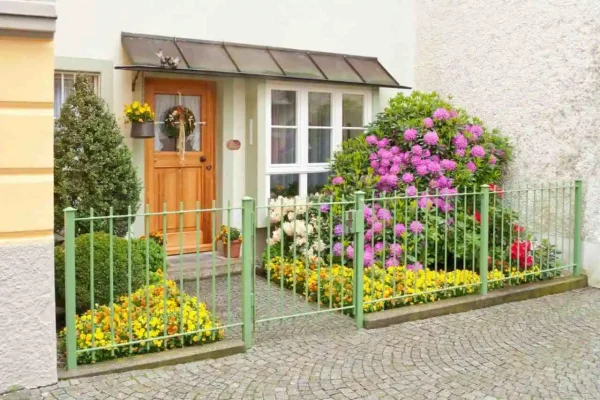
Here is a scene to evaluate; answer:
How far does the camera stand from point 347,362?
492cm

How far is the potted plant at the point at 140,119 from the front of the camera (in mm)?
7215

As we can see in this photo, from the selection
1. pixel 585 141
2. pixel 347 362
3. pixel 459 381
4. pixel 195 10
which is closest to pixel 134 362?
pixel 347 362

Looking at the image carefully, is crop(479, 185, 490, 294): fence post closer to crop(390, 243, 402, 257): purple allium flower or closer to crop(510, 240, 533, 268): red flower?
crop(510, 240, 533, 268): red flower

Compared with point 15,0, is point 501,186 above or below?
below

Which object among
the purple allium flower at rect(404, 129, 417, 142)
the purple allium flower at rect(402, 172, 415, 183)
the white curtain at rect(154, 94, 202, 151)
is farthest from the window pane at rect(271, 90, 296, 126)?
the purple allium flower at rect(402, 172, 415, 183)

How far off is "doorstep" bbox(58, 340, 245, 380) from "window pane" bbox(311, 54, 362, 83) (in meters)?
4.57

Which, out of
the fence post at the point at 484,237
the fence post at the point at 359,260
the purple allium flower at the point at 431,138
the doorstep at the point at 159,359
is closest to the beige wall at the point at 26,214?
the doorstep at the point at 159,359

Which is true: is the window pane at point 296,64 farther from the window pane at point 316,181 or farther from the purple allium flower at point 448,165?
the purple allium flower at point 448,165

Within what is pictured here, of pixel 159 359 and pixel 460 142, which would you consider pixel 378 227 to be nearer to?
pixel 460 142

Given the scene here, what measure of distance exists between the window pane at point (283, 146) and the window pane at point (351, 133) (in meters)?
0.89

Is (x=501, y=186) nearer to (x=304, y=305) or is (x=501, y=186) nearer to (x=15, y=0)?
(x=304, y=305)

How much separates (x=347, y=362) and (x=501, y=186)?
479cm

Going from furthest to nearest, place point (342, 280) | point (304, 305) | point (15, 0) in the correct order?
point (304, 305) → point (342, 280) → point (15, 0)

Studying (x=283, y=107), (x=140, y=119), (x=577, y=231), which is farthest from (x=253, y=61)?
(x=577, y=231)
